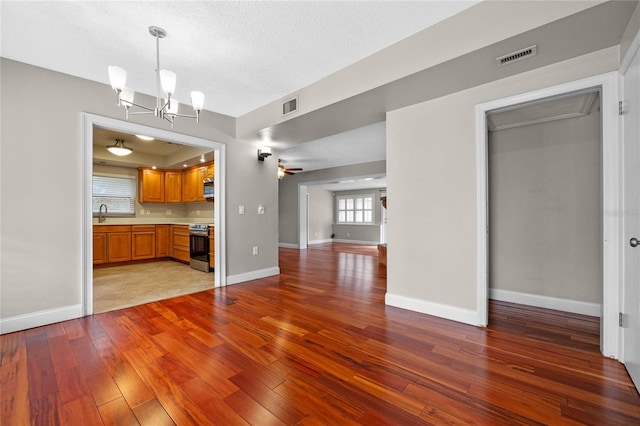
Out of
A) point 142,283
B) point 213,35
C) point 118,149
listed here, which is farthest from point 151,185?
point 213,35

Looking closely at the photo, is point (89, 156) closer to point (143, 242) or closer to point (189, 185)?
point (189, 185)

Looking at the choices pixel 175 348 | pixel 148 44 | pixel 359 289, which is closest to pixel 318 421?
pixel 175 348

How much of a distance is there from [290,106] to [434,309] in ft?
9.21

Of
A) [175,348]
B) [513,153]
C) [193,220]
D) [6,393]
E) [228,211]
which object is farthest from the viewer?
[193,220]

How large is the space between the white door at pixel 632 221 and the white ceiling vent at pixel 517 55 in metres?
0.54

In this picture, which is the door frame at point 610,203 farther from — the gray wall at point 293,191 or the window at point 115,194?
the window at point 115,194

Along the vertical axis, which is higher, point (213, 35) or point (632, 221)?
point (213, 35)

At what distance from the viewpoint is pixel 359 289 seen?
388 centimetres

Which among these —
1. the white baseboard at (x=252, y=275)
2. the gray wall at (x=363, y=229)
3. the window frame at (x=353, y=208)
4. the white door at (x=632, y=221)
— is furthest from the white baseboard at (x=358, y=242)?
the white door at (x=632, y=221)

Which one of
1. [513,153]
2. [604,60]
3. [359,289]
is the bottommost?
[359,289]

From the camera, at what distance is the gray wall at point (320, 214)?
1060 centimetres

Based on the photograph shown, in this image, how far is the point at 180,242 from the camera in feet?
19.2

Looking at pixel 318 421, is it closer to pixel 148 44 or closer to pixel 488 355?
pixel 488 355

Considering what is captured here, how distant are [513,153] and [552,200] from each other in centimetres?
70
